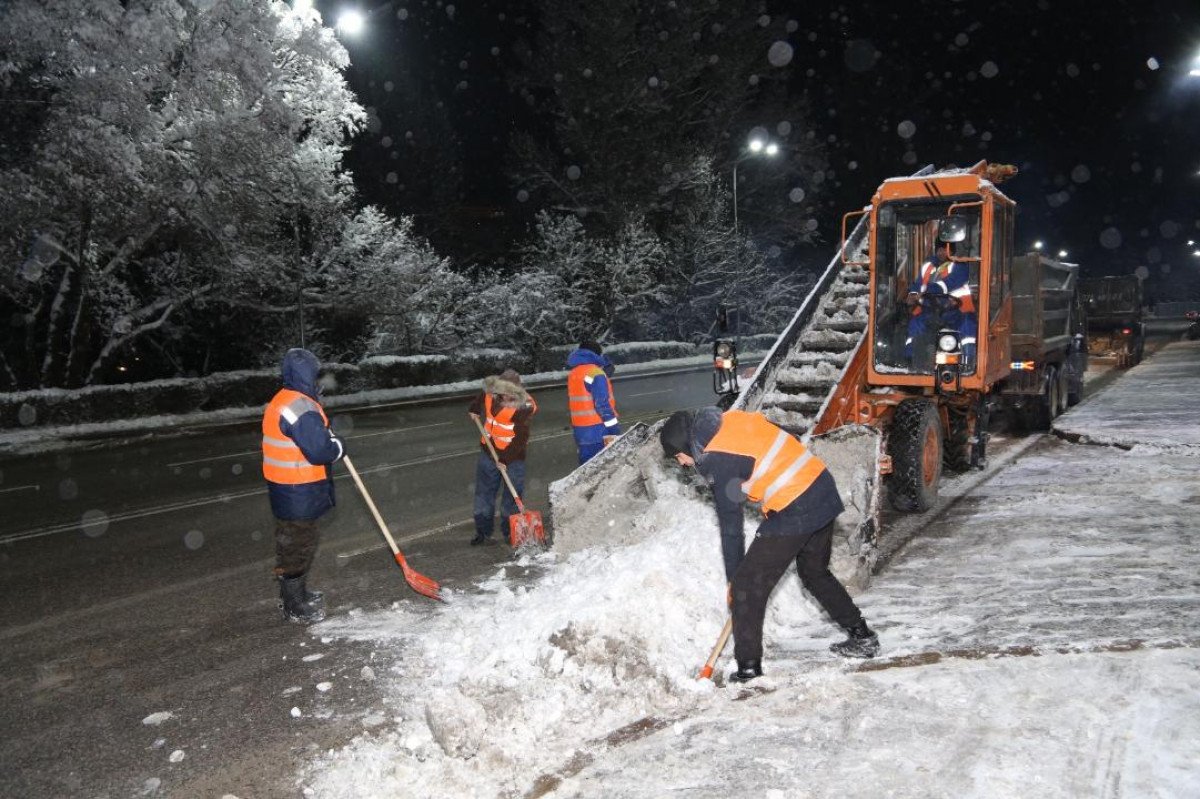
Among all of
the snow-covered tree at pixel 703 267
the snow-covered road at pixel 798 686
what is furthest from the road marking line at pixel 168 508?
the snow-covered tree at pixel 703 267

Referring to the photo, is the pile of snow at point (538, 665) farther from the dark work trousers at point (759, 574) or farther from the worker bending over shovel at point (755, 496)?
the worker bending over shovel at point (755, 496)

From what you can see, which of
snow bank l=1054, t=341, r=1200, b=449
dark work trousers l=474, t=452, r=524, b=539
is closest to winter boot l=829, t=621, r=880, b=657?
dark work trousers l=474, t=452, r=524, b=539

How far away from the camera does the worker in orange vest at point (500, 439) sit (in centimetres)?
824

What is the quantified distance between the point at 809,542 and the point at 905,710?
37.0 inches

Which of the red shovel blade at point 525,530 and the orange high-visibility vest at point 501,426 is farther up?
the orange high-visibility vest at point 501,426

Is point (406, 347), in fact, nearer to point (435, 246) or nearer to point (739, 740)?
point (435, 246)

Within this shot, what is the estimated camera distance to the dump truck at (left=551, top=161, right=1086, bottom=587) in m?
7.84

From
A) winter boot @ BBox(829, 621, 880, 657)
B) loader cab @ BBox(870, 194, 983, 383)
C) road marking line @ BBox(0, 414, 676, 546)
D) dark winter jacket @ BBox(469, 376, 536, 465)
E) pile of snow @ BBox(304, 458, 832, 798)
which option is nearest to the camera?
pile of snow @ BBox(304, 458, 832, 798)

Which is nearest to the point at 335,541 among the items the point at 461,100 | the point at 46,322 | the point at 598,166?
the point at 46,322

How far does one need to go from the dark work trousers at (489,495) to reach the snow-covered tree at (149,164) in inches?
555

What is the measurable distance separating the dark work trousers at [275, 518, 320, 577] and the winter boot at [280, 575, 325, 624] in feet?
0.22

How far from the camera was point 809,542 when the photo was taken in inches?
196

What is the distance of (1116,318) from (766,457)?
25773mm

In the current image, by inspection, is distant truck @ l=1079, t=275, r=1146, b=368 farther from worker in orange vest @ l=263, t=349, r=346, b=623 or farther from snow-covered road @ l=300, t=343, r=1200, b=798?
worker in orange vest @ l=263, t=349, r=346, b=623
